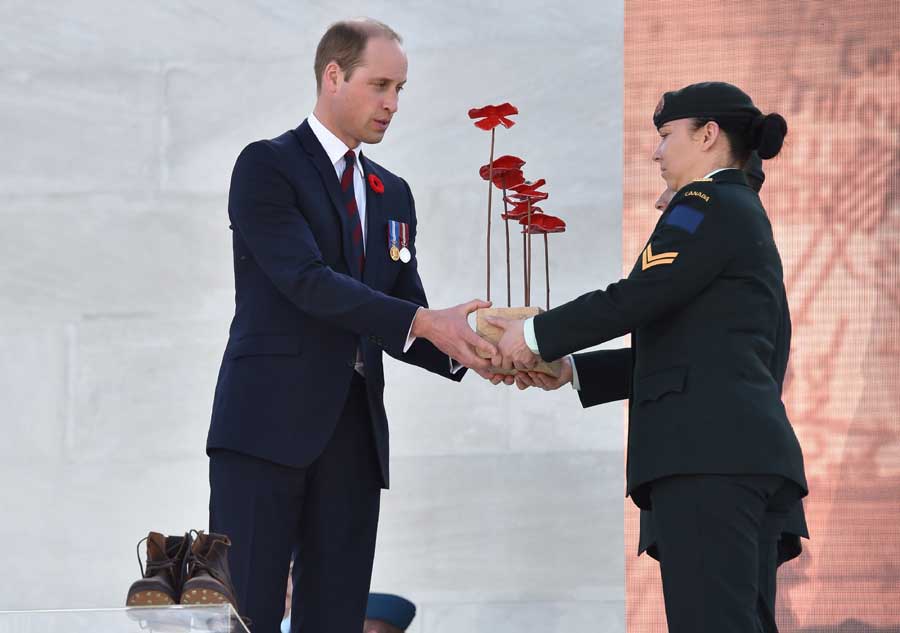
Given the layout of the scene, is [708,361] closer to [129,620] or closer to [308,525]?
[308,525]

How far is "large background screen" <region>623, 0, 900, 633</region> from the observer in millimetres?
4035

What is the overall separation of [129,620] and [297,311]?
0.93 metres

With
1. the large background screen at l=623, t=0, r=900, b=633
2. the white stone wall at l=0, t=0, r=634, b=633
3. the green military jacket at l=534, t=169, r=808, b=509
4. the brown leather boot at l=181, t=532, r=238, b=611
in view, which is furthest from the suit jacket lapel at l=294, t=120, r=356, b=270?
the large background screen at l=623, t=0, r=900, b=633

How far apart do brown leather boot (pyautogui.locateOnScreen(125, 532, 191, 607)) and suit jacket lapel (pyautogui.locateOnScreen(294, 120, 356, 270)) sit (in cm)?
79

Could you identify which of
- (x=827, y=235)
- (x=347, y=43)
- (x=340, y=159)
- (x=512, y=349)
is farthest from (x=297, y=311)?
(x=827, y=235)

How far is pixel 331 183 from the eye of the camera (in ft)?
9.58

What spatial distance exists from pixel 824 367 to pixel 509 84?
127 centimetres

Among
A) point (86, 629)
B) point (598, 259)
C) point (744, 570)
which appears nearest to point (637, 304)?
point (744, 570)

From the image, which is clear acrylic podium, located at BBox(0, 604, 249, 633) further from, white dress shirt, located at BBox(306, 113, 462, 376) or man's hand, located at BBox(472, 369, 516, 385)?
man's hand, located at BBox(472, 369, 516, 385)

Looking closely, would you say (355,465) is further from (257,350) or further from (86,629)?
(86,629)

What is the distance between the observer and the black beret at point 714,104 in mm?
2707

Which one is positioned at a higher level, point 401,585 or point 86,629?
point 86,629

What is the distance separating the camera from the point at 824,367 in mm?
4105

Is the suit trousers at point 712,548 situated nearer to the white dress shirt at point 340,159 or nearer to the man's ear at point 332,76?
the white dress shirt at point 340,159
